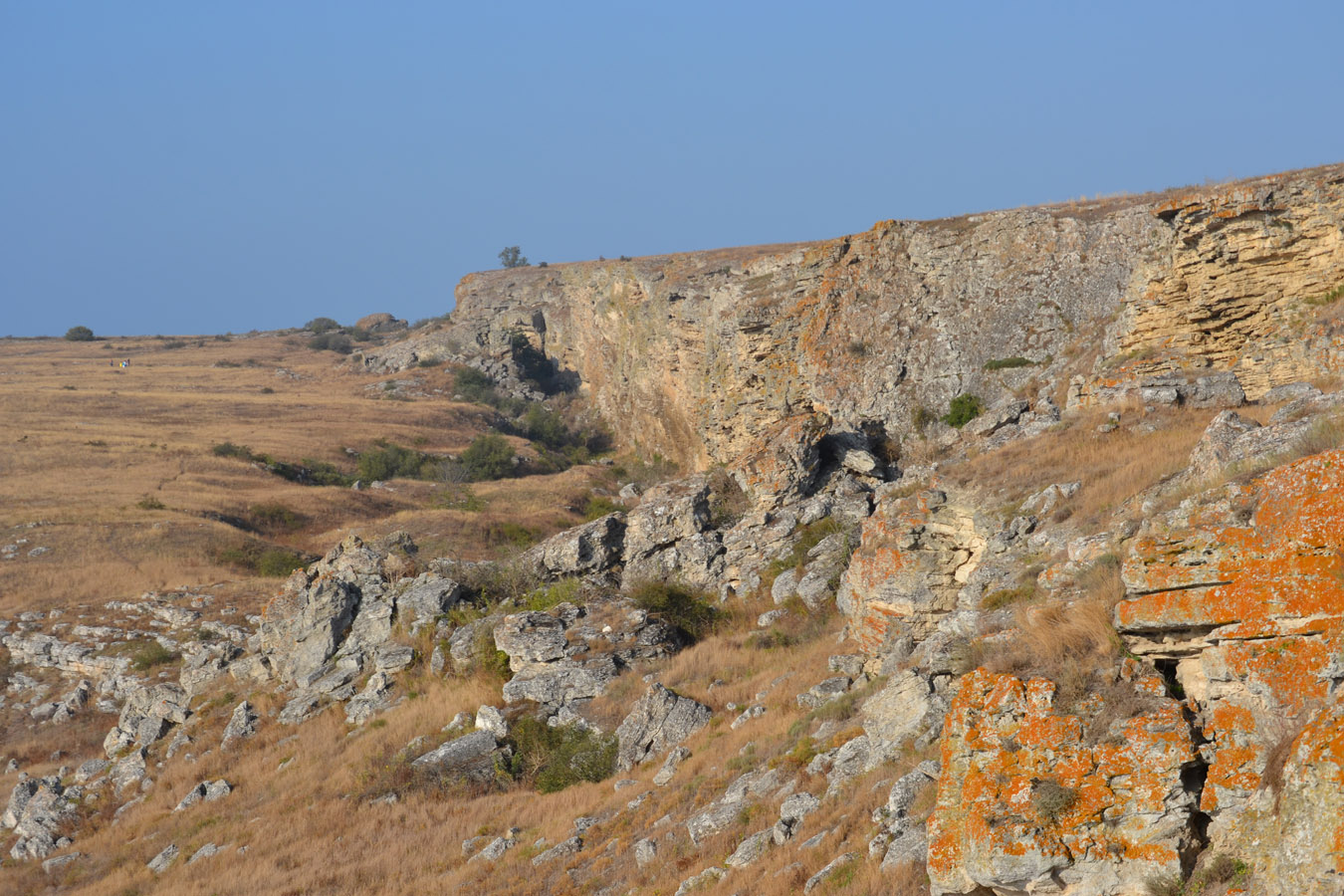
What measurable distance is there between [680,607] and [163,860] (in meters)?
10.4

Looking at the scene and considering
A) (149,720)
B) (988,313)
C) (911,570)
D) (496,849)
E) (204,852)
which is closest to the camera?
(496,849)

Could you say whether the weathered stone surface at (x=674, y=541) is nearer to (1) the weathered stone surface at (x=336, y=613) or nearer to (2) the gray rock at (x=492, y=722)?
(1) the weathered stone surface at (x=336, y=613)

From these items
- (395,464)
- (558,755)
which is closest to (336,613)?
(558,755)

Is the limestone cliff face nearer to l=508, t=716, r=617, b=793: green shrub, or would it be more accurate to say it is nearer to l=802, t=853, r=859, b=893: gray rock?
l=508, t=716, r=617, b=793: green shrub

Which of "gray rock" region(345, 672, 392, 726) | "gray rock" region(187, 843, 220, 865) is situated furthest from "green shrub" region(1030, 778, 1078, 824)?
"gray rock" region(345, 672, 392, 726)

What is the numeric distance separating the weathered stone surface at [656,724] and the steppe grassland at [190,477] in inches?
759

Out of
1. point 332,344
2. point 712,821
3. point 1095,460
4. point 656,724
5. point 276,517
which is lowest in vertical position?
point 712,821

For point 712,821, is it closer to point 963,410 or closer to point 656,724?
point 656,724

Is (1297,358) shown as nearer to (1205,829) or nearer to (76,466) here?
(1205,829)

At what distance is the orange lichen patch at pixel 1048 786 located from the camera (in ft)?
21.1

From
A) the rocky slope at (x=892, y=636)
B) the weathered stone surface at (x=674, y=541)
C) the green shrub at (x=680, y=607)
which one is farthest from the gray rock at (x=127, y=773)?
the green shrub at (x=680, y=607)

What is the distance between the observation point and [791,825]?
10234 mm

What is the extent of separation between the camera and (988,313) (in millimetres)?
30734

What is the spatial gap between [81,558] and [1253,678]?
4100 centimetres
